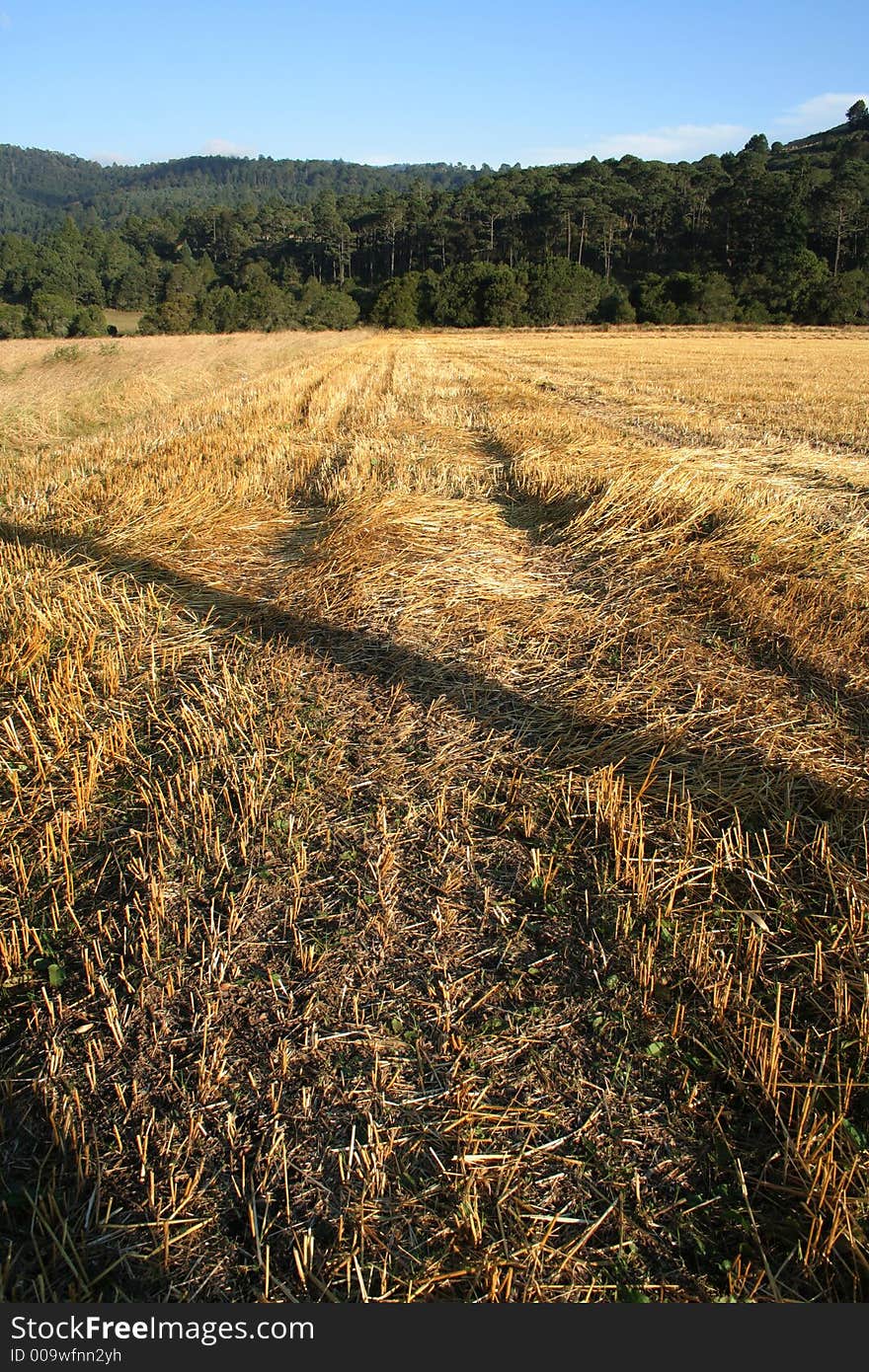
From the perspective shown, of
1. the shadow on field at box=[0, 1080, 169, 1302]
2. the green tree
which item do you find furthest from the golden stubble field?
the green tree

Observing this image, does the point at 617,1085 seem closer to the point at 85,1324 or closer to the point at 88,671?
the point at 85,1324

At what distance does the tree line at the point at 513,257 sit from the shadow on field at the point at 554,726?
5283 centimetres

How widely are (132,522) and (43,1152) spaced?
5.52 m

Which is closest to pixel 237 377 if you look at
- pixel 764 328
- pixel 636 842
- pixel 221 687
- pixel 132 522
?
pixel 132 522

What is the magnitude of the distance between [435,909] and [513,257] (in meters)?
91.7

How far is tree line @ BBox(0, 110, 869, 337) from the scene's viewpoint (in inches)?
2279

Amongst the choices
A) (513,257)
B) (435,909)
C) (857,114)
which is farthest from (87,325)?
(857,114)

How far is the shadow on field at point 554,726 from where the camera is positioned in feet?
10.5

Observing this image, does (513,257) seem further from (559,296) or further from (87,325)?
(87,325)

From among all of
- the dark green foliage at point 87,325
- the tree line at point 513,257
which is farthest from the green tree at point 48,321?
the dark green foliage at point 87,325

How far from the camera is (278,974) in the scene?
2.36 metres

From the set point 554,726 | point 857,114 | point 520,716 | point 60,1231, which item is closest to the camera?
point 60,1231

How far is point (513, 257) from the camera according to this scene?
265ft

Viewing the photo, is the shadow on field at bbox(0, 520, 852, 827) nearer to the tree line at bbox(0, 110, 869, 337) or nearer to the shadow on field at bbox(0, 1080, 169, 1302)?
the shadow on field at bbox(0, 1080, 169, 1302)
